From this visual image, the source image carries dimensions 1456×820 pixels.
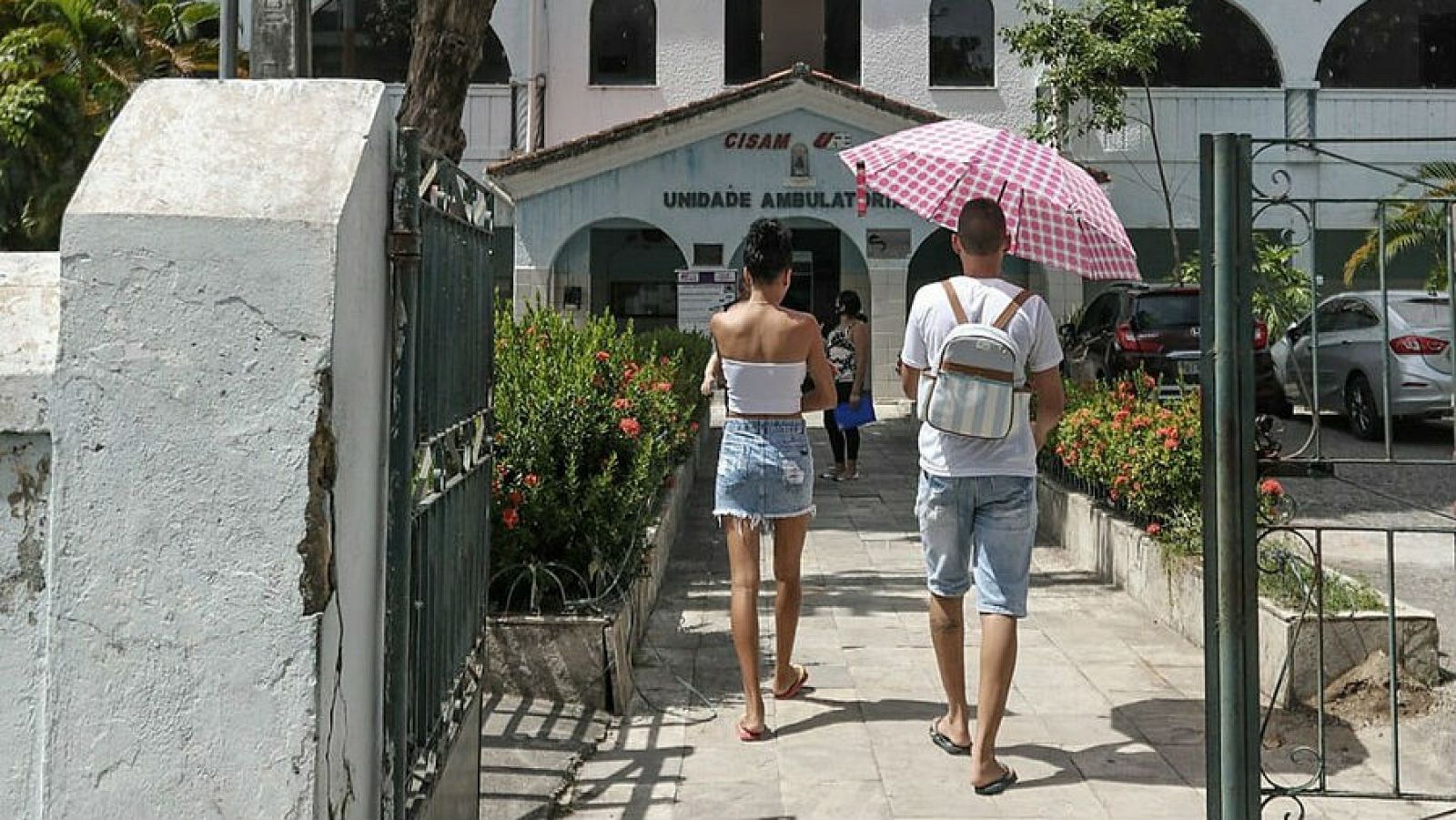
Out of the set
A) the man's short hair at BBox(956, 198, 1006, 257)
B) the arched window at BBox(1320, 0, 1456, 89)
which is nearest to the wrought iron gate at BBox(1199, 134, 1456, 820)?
the man's short hair at BBox(956, 198, 1006, 257)

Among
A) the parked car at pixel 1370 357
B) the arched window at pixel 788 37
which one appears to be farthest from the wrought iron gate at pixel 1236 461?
the arched window at pixel 788 37

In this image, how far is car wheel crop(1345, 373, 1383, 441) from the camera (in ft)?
44.9

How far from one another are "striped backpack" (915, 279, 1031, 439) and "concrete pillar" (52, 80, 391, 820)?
8.30ft

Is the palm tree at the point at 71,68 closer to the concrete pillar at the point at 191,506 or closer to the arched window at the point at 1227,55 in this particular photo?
the arched window at the point at 1227,55

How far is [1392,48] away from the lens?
21625mm

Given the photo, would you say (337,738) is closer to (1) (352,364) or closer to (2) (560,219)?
(1) (352,364)

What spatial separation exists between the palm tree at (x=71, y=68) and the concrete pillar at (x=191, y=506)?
1625 centimetres

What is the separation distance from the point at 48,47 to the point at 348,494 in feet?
59.3

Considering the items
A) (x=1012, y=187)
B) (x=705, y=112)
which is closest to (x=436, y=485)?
(x=1012, y=187)

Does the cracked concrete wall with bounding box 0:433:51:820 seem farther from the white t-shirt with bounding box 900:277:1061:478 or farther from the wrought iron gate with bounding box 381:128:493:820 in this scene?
the white t-shirt with bounding box 900:277:1061:478

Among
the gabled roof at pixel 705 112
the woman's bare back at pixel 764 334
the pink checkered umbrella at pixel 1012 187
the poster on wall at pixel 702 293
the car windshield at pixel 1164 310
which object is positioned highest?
the gabled roof at pixel 705 112

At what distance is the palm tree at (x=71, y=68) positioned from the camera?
17.5 metres

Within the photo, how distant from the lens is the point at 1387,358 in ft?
11.9

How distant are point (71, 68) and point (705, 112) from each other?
8.98 meters
